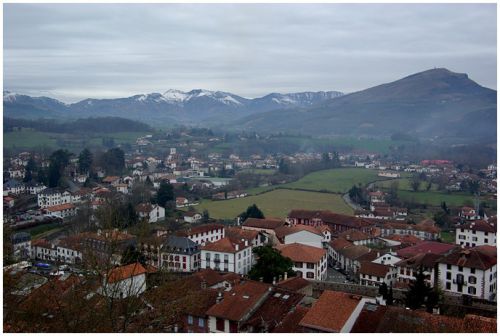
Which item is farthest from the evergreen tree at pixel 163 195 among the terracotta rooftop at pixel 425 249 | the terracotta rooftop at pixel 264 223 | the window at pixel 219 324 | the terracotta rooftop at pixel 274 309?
the window at pixel 219 324

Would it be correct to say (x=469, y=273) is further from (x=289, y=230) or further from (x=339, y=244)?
(x=289, y=230)

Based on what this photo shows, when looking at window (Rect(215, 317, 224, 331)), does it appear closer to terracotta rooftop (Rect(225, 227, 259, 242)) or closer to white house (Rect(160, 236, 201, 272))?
white house (Rect(160, 236, 201, 272))

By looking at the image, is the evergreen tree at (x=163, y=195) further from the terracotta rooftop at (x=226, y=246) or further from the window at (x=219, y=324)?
the window at (x=219, y=324)

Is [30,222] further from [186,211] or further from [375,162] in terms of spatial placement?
[375,162]

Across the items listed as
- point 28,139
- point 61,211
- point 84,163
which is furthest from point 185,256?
point 28,139

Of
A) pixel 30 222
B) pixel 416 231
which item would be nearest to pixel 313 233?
pixel 416 231

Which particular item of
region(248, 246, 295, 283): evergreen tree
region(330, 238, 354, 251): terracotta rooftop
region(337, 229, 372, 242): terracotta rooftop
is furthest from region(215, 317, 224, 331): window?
region(337, 229, 372, 242): terracotta rooftop
